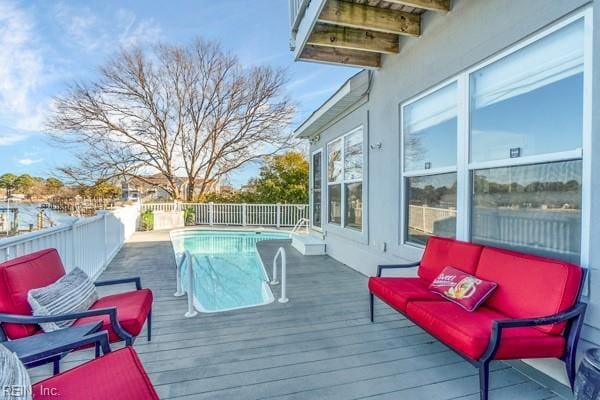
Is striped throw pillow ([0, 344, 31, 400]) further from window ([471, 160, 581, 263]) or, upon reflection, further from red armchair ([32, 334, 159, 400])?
window ([471, 160, 581, 263])

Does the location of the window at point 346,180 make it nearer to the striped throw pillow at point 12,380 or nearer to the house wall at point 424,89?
Answer: the house wall at point 424,89

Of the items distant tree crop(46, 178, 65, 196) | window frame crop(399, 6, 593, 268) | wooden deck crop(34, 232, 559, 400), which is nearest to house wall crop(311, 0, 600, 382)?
window frame crop(399, 6, 593, 268)

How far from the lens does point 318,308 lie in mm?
3824

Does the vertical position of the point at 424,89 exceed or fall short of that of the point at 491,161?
it exceeds it

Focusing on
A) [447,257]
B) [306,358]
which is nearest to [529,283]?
[447,257]

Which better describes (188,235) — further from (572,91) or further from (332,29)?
(572,91)

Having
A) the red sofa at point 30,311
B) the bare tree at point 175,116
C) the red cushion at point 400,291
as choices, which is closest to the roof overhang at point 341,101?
the red cushion at point 400,291

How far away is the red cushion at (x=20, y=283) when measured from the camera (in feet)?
6.50

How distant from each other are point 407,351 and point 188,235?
1085 cm

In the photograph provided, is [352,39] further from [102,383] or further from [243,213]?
[243,213]

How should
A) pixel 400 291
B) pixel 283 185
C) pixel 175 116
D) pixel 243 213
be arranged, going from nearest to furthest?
pixel 400 291, pixel 243 213, pixel 283 185, pixel 175 116

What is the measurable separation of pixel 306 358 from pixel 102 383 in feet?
5.24

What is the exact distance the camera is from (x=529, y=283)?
228cm

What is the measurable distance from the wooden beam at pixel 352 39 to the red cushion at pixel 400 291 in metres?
3.23
